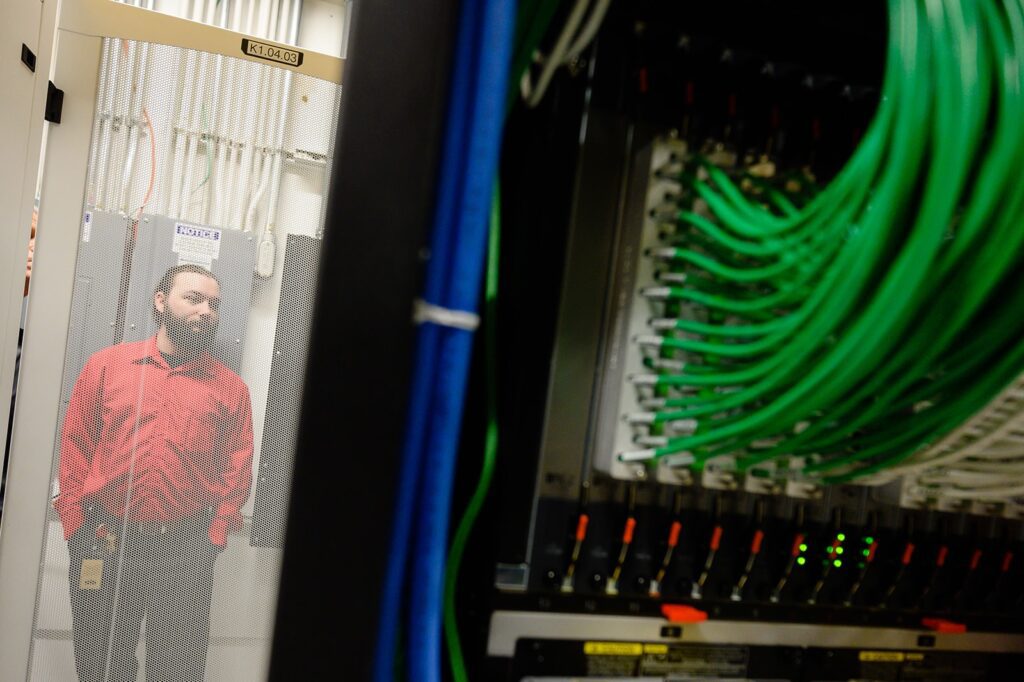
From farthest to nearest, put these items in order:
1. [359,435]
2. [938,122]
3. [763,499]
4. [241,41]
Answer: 1. [241,41]
2. [763,499]
3. [938,122]
4. [359,435]

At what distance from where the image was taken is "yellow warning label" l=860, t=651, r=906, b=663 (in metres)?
0.82

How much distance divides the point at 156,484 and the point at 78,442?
0.24 m

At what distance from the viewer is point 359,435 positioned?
1.05ft

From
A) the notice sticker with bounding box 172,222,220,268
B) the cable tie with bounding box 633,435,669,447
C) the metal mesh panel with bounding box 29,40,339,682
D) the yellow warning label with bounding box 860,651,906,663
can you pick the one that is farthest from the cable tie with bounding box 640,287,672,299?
the notice sticker with bounding box 172,222,220,268

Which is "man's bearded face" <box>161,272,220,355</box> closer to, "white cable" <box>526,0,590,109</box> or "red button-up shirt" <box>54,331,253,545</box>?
"red button-up shirt" <box>54,331,253,545</box>

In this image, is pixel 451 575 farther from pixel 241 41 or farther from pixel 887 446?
pixel 241 41

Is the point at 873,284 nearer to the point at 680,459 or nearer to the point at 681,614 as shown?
the point at 680,459

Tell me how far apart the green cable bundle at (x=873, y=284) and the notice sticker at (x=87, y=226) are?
1.82m

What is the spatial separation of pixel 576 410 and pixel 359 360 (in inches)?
15.6

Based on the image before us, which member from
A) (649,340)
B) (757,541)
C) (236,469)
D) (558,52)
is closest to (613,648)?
(757,541)

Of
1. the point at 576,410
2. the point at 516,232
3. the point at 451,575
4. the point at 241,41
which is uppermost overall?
the point at 241,41

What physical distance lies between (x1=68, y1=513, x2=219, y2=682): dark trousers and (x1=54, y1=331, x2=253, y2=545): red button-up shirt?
5 centimetres

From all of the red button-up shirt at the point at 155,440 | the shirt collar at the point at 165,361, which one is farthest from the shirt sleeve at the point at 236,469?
the shirt collar at the point at 165,361

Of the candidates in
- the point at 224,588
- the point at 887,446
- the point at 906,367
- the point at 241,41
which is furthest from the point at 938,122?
the point at 224,588
